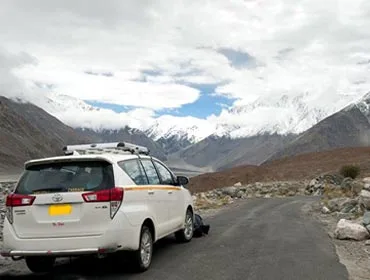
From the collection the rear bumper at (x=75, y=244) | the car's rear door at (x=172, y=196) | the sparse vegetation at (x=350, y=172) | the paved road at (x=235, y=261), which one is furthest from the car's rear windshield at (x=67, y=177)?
the sparse vegetation at (x=350, y=172)

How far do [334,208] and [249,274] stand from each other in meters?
13.5

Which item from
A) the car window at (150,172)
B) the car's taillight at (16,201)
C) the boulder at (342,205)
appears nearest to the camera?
the car's taillight at (16,201)

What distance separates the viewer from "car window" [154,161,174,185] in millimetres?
10945

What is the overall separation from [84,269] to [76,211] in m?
1.53

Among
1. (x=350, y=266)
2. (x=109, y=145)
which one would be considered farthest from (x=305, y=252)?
(x=109, y=145)

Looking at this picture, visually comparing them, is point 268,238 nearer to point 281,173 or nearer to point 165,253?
point 165,253

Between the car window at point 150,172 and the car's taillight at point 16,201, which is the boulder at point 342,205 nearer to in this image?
the car window at point 150,172

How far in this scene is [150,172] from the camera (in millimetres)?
10352

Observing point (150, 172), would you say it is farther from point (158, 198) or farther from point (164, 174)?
point (164, 174)

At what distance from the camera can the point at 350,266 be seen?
9.84 meters

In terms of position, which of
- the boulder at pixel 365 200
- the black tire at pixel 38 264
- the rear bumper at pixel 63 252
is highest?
the rear bumper at pixel 63 252

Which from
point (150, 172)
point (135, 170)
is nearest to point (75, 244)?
point (135, 170)

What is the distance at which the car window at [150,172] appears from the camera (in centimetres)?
1017

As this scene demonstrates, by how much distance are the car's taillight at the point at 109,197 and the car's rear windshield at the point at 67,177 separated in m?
0.09
